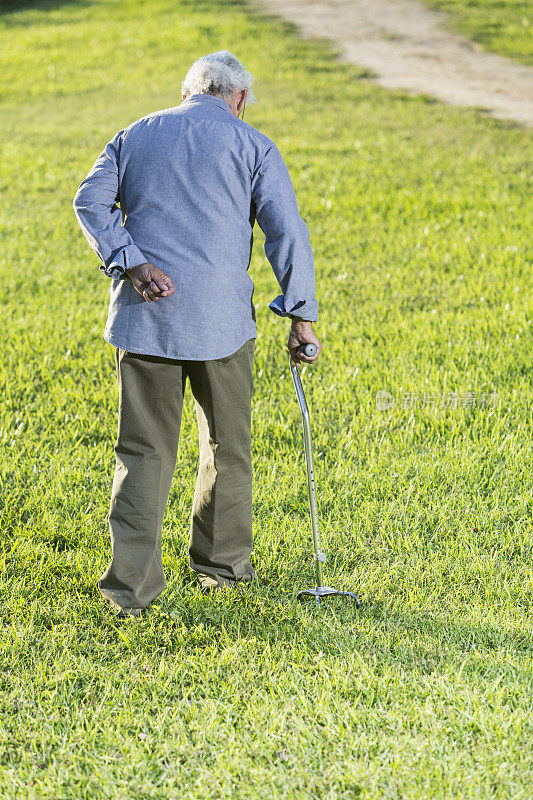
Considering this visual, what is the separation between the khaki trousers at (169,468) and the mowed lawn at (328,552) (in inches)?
6.9

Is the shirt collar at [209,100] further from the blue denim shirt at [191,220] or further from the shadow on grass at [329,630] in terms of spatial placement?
the shadow on grass at [329,630]

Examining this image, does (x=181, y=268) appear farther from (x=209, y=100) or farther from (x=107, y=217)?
(x=209, y=100)

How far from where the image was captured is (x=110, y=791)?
8.15 feet

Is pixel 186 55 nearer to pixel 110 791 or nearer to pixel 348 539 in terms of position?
pixel 348 539

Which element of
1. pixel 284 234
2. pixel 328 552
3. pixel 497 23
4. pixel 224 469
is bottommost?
pixel 328 552

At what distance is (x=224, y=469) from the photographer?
3.34m

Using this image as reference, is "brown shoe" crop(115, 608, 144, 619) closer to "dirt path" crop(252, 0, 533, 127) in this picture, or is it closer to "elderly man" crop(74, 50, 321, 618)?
"elderly man" crop(74, 50, 321, 618)

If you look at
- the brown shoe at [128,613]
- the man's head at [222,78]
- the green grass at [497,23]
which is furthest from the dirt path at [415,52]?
the brown shoe at [128,613]

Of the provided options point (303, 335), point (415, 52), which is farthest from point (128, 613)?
point (415, 52)

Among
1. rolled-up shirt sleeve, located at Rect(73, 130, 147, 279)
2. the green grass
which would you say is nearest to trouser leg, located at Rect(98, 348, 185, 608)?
rolled-up shirt sleeve, located at Rect(73, 130, 147, 279)

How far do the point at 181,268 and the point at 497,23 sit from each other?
1969 centimetres

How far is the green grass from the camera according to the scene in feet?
58.4

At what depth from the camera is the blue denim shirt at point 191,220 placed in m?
2.97

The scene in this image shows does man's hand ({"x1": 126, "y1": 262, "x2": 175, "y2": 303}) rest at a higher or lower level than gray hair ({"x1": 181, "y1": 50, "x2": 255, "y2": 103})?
lower
